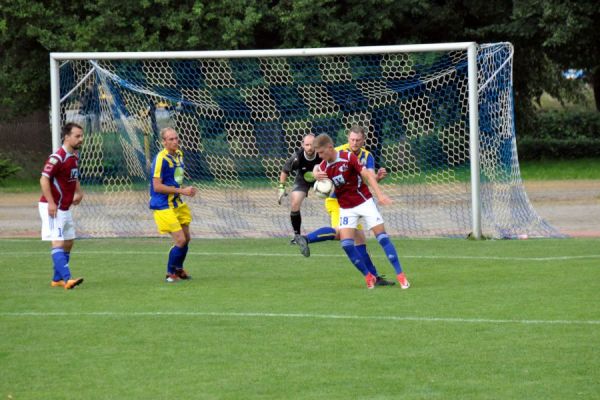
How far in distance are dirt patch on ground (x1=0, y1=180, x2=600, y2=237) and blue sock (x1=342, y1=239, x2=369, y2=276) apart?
6612 millimetres

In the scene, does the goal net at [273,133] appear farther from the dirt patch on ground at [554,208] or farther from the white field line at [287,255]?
the white field line at [287,255]

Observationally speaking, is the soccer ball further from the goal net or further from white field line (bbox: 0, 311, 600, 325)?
the goal net

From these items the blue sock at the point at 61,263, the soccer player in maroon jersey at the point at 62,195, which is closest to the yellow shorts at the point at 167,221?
the soccer player in maroon jersey at the point at 62,195

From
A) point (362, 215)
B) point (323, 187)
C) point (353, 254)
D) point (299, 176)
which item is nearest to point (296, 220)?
point (299, 176)

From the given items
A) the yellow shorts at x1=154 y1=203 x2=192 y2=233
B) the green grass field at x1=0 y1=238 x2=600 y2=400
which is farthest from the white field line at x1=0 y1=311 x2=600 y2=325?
the yellow shorts at x1=154 y1=203 x2=192 y2=233

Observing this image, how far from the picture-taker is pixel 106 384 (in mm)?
7848

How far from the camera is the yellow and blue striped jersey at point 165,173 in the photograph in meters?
13.0

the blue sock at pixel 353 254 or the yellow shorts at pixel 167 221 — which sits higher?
the yellow shorts at pixel 167 221

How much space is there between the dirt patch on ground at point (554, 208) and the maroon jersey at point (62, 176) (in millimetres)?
7564

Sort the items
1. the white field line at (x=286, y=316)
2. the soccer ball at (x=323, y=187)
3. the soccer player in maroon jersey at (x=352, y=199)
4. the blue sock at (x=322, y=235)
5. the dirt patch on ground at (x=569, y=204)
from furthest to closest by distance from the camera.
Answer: the dirt patch on ground at (x=569, y=204), the blue sock at (x=322, y=235), the soccer ball at (x=323, y=187), the soccer player in maroon jersey at (x=352, y=199), the white field line at (x=286, y=316)

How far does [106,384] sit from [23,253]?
30.2 feet

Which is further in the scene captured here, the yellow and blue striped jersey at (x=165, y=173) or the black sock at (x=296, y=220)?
the black sock at (x=296, y=220)

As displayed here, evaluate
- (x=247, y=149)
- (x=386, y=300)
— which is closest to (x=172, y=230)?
(x=386, y=300)

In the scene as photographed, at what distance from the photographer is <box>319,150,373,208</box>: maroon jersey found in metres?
11.9
